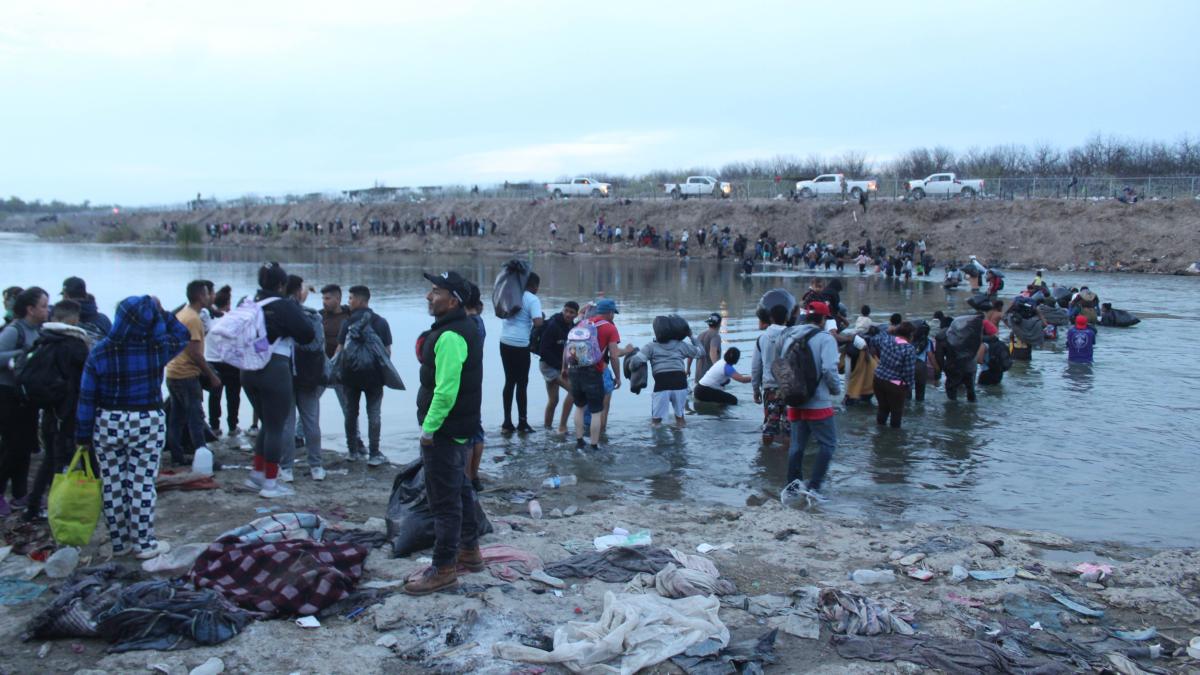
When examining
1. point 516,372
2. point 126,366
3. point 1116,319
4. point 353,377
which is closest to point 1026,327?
point 1116,319

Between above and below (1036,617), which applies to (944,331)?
above

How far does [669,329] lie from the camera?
10406 millimetres

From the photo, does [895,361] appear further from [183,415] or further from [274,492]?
[183,415]

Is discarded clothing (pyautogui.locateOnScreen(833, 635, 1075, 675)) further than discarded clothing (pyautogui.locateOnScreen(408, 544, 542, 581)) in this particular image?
No

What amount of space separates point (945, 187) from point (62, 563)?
5393 cm

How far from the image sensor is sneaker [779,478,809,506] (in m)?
8.03

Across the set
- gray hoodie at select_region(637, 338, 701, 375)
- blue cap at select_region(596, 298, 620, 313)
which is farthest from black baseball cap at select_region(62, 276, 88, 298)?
gray hoodie at select_region(637, 338, 701, 375)

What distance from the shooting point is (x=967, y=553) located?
6.33 meters

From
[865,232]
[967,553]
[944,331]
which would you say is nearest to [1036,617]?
[967,553]

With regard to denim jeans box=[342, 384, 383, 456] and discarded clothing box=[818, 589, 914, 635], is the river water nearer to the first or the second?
denim jeans box=[342, 384, 383, 456]

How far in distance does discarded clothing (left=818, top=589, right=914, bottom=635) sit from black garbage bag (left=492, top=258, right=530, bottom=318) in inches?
215

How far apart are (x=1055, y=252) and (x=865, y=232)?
399 inches

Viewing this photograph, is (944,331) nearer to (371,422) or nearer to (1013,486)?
(1013,486)

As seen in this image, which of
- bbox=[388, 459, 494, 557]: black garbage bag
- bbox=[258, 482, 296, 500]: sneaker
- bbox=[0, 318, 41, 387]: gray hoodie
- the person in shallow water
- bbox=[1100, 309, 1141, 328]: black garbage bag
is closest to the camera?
bbox=[388, 459, 494, 557]: black garbage bag
